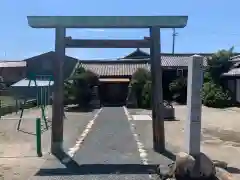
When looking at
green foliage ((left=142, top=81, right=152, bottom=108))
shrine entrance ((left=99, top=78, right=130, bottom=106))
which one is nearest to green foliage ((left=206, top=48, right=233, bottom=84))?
green foliage ((left=142, top=81, right=152, bottom=108))

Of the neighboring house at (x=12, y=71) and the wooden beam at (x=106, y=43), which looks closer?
the wooden beam at (x=106, y=43)

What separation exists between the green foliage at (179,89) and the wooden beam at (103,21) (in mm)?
25095

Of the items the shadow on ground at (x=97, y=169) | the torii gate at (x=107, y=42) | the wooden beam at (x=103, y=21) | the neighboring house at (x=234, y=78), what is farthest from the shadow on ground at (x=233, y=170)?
the neighboring house at (x=234, y=78)

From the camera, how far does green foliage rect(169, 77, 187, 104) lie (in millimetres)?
34537

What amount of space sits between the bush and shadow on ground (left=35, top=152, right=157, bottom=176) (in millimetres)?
22871

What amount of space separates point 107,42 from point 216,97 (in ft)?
70.2

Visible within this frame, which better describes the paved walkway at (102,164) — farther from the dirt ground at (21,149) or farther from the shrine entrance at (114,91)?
the shrine entrance at (114,91)

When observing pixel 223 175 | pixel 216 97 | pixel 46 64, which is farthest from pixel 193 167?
pixel 46 64

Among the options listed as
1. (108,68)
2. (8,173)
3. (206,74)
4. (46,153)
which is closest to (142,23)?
(46,153)

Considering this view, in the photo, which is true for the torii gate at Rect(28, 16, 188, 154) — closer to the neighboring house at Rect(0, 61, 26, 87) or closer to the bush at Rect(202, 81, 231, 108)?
the bush at Rect(202, 81, 231, 108)

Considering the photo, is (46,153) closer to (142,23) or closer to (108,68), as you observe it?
(142,23)

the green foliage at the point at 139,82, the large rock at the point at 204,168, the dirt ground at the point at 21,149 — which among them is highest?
the green foliage at the point at 139,82

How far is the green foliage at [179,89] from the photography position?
1360 inches

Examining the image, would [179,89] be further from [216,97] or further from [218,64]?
[216,97]
